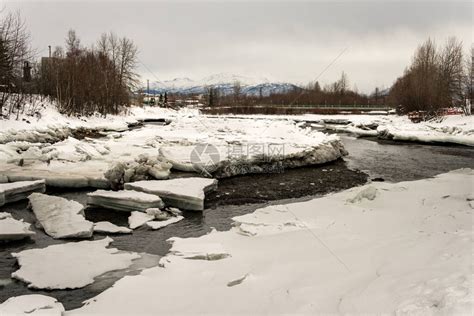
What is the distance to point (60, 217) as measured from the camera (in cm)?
720

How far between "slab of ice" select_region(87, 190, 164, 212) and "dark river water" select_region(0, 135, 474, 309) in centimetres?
23

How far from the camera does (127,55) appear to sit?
42.1 m

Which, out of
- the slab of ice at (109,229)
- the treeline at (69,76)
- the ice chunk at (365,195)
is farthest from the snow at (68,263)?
the treeline at (69,76)

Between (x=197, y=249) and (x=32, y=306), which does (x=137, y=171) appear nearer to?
(x=197, y=249)

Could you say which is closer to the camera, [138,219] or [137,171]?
[138,219]

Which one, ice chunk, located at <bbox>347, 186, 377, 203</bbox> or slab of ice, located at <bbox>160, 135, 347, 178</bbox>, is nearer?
ice chunk, located at <bbox>347, 186, 377, 203</bbox>

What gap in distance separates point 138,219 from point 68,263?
2.26 m

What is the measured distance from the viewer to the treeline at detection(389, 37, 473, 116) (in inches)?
1287

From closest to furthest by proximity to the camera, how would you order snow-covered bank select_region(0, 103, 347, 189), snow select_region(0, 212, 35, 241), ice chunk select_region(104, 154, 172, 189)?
snow select_region(0, 212, 35, 241), ice chunk select_region(104, 154, 172, 189), snow-covered bank select_region(0, 103, 347, 189)

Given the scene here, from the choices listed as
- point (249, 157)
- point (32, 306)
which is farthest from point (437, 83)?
point (32, 306)

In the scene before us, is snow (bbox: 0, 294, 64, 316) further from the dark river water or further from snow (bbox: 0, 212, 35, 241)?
snow (bbox: 0, 212, 35, 241)

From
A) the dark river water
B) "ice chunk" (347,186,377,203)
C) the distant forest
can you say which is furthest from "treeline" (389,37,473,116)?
"ice chunk" (347,186,377,203)

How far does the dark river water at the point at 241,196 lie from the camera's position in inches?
203

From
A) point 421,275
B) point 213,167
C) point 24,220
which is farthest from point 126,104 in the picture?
point 421,275
